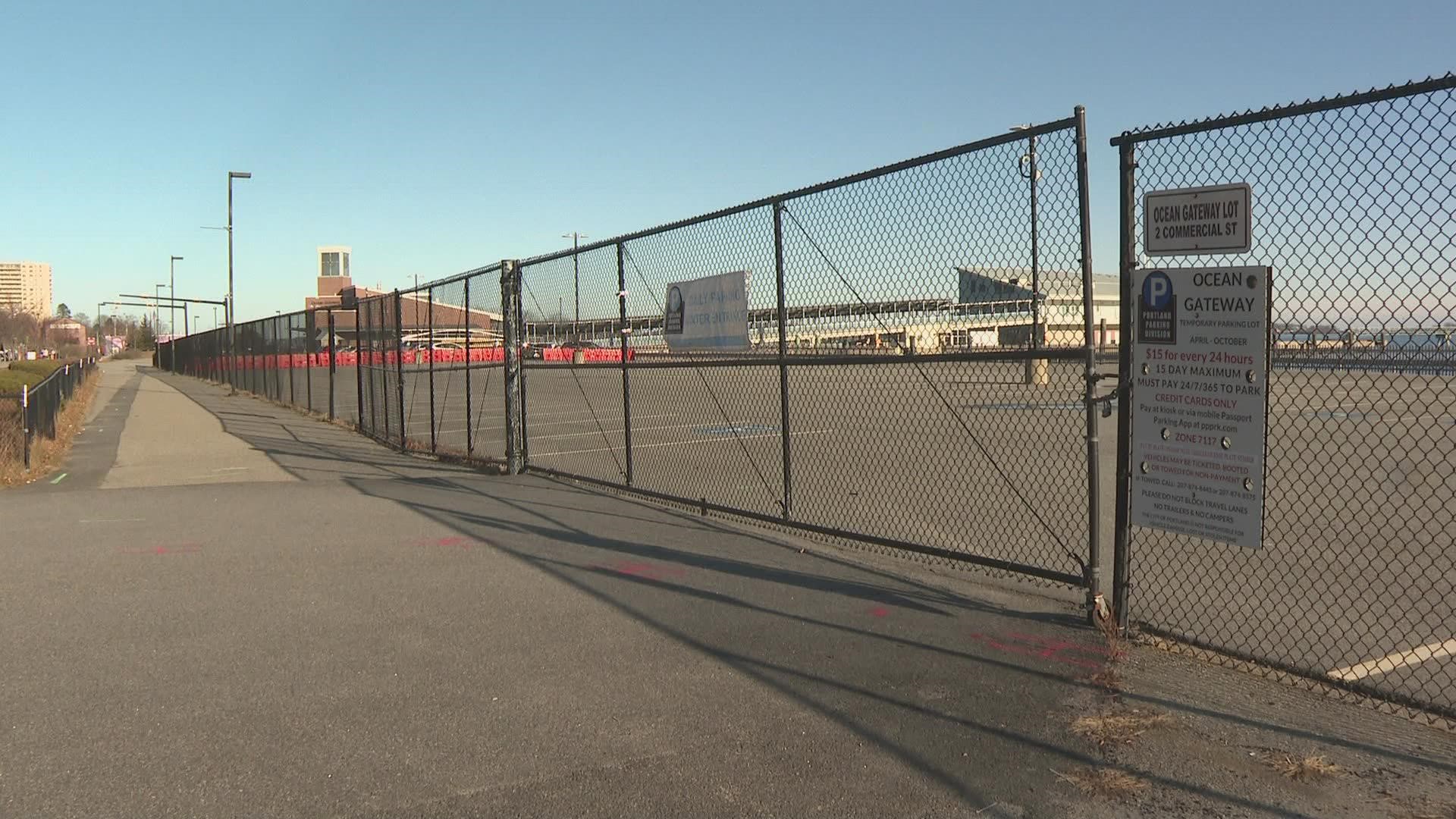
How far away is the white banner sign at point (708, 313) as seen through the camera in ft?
28.2

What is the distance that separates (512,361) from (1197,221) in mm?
9066

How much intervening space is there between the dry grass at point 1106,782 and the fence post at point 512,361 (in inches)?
371

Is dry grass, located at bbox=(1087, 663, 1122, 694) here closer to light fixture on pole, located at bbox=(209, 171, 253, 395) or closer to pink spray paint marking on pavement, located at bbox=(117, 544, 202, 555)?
pink spray paint marking on pavement, located at bbox=(117, 544, 202, 555)

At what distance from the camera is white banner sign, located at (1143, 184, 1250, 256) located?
461 cm

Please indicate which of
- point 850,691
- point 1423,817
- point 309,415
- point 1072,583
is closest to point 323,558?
point 850,691

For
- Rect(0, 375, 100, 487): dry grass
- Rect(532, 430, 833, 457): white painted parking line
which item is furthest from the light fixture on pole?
Rect(532, 430, 833, 457): white painted parking line

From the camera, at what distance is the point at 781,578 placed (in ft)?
22.3

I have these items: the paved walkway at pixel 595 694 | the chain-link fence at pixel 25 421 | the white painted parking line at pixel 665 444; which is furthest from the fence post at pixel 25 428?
the white painted parking line at pixel 665 444

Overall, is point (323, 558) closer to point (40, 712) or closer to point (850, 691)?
point (40, 712)

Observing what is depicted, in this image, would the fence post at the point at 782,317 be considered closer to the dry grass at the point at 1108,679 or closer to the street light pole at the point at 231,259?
the dry grass at the point at 1108,679

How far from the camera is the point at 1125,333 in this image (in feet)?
17.0

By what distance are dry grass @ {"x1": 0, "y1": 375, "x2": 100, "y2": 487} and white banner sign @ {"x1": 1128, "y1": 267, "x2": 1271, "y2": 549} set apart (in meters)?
12.5

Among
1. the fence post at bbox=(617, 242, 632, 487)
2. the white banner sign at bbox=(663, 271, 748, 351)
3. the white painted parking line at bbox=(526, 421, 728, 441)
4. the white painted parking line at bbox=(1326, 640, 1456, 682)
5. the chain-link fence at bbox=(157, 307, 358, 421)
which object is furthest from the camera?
the chain-link fence at bbox=(157, 307, 358, 421)

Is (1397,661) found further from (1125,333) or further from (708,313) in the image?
(708,313)
